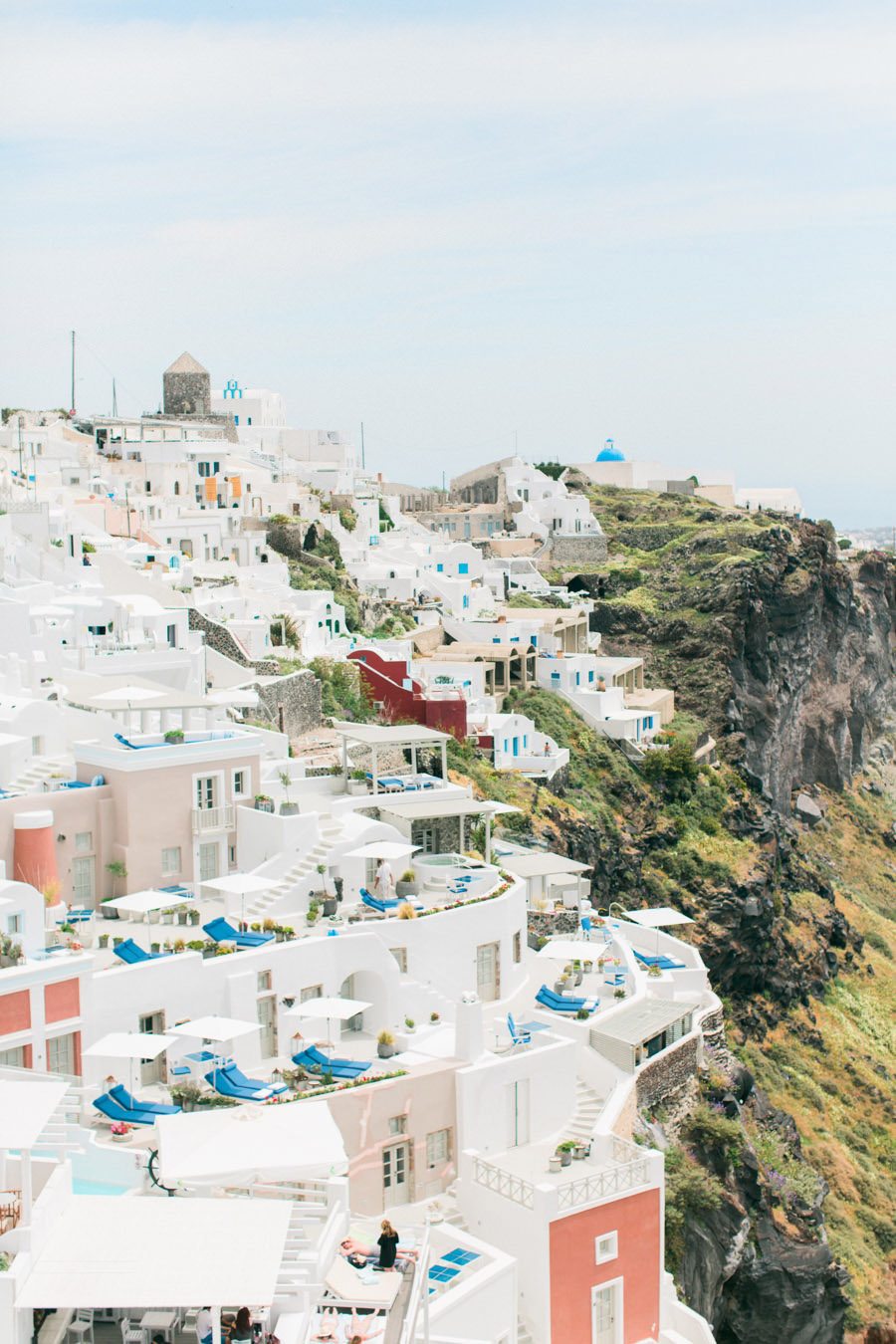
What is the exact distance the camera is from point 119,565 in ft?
169

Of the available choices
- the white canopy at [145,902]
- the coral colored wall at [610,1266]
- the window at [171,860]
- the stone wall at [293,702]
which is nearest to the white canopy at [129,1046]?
the white canopy at [145,902]

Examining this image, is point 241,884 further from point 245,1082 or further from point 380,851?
point 245,1082

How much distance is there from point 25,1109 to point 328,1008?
8.78m

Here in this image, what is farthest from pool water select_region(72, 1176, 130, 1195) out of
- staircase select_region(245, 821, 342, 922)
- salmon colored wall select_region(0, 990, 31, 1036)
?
staircase select_region(245, 821, 342, 922)

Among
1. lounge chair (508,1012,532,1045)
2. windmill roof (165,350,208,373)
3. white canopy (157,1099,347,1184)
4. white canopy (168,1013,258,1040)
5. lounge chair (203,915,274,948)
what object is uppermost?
windmill roof (165,350,208,373)

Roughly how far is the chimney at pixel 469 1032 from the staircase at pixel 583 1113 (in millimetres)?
1945

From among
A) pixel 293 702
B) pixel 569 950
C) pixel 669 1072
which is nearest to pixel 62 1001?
pixel 569 950

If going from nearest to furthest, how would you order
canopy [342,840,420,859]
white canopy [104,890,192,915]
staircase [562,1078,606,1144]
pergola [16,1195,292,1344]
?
pergola [16,1195,292,1344] → staircase [562,1078,606,1144] → white canopy [104,890,192,915] → canopy [342,840,420,859]

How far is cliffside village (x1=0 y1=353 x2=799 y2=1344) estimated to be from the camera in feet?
49.9

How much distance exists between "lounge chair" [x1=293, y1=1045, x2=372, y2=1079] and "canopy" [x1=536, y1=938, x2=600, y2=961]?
22.1 ft

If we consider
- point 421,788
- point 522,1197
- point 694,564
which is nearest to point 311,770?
point 421,788

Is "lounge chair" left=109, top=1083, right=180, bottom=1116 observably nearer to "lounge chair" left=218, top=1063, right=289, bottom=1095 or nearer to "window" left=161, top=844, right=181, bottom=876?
"lounge chair" left=218, top=1063, right=289, bottom=1095

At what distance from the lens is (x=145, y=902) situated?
997 inches

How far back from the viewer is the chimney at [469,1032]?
23.7 m
